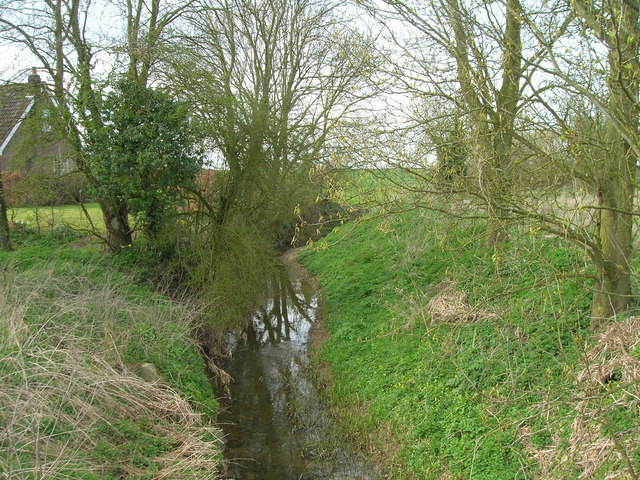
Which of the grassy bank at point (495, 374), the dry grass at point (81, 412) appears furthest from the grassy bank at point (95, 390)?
the grassy bank at point (495, 374)

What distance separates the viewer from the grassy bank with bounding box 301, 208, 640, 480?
15.2 feet

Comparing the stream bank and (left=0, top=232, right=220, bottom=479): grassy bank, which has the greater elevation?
(left=0, top=232, right=220, bottom=479): grassy bank

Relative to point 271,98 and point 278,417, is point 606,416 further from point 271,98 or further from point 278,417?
point 271,98

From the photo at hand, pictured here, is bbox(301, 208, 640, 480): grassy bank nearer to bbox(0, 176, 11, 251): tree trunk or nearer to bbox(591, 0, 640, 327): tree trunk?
bbox(591, 0, 640, 327): tree trunk

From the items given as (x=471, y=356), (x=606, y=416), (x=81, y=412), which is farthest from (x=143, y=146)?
(x=606, y=416)

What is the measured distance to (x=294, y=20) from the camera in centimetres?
2006

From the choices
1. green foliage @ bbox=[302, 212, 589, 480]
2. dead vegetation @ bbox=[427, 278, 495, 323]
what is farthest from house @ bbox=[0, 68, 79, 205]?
dead vegetation @ bbox=[427, 278, 495, 323]

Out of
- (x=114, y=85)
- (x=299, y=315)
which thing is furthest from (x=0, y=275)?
(x=299, y=315)

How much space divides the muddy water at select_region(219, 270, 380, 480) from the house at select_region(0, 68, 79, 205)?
6066 millimetres

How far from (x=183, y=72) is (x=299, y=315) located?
7219mm

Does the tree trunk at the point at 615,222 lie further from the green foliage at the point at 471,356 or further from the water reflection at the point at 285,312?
the water reflection at the point at 285,312

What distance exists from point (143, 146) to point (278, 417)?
6503 mm

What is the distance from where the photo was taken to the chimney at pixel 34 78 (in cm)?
1204

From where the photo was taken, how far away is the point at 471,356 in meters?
7.45
